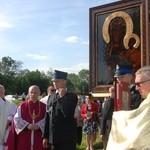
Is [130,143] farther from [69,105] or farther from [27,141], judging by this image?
[27,141]

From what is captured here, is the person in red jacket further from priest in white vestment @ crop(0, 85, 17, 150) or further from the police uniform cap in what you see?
the police uniform cap

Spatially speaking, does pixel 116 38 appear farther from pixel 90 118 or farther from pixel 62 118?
pixel 90 118

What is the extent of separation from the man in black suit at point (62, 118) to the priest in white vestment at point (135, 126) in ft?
10.6

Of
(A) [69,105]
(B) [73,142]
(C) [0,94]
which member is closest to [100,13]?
(A) [69,105]

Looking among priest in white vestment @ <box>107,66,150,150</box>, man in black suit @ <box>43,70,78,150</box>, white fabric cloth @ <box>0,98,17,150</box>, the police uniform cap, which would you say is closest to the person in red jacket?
white fabric cloth @ <box>0,98,17,150</box>

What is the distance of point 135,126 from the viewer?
13.1 ft

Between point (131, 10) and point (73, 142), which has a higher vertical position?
point (131, 10)

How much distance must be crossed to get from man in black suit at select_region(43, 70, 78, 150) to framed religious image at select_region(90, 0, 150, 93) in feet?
3.20

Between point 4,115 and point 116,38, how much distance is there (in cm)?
343

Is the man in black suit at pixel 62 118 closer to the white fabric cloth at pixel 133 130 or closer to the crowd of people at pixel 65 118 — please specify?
the crowd of people at pixel 65 118

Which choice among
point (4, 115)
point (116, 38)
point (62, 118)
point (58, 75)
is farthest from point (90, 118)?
point (58, 75)

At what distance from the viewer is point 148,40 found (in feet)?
25.2

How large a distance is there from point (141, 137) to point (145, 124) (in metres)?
0.13

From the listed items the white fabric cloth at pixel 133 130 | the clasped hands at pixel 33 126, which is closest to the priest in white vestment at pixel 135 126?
the white fabric cloth at pixel 133 130
